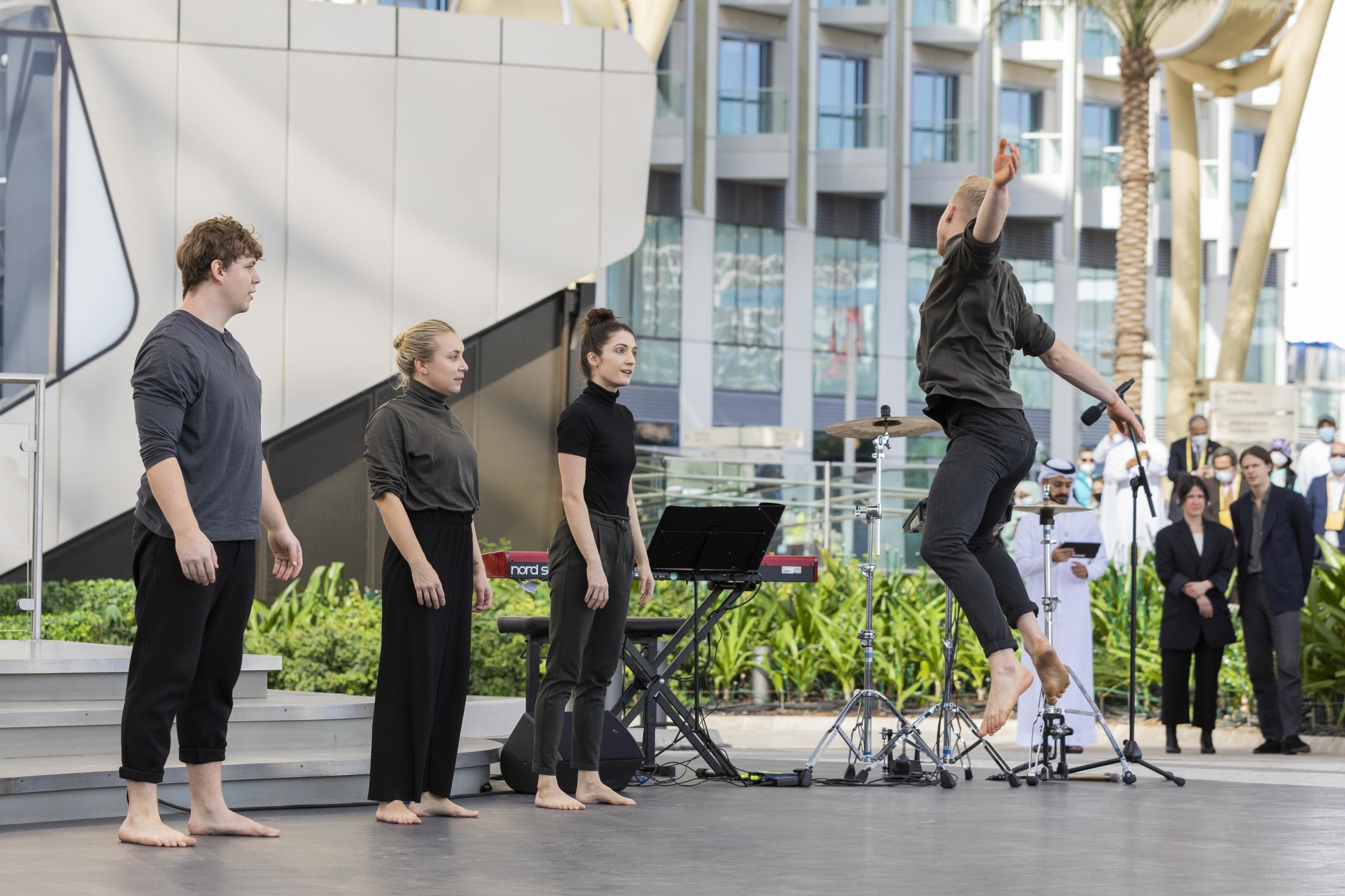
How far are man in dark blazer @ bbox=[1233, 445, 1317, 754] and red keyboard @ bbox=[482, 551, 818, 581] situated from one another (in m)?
4.51

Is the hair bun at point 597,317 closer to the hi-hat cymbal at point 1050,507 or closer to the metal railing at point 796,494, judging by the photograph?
the hi-hat cymbal at point 1050,507

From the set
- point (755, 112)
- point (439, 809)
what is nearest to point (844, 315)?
point (755, 112)

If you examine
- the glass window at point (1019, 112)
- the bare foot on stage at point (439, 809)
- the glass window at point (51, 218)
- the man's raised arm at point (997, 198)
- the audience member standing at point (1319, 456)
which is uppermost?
the glass window at point (1019, 112)

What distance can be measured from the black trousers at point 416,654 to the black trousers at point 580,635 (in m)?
0.52

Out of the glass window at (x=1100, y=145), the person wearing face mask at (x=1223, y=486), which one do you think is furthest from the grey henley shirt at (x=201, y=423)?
the glass window at (x=1100, y=145)

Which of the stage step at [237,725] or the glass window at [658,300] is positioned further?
the glass window at [658,300]

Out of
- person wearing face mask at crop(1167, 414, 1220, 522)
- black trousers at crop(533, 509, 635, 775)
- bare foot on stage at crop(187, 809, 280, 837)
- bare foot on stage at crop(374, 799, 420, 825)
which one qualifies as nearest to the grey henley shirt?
bare foot on stage at crop(187, 809, 280, 837)

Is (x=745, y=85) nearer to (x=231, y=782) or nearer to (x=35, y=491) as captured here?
(x=35, y=491)

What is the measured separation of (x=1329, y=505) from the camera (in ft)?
53.6

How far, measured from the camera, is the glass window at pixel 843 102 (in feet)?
120

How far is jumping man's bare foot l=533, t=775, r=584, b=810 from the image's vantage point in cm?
708

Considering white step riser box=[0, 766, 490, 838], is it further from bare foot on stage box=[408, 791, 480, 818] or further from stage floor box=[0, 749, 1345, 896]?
bare foot on stage box=[408, 791, 480, 818]

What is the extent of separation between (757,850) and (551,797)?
1.60 metres

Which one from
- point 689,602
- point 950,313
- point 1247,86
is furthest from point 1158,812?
point 1247,86
